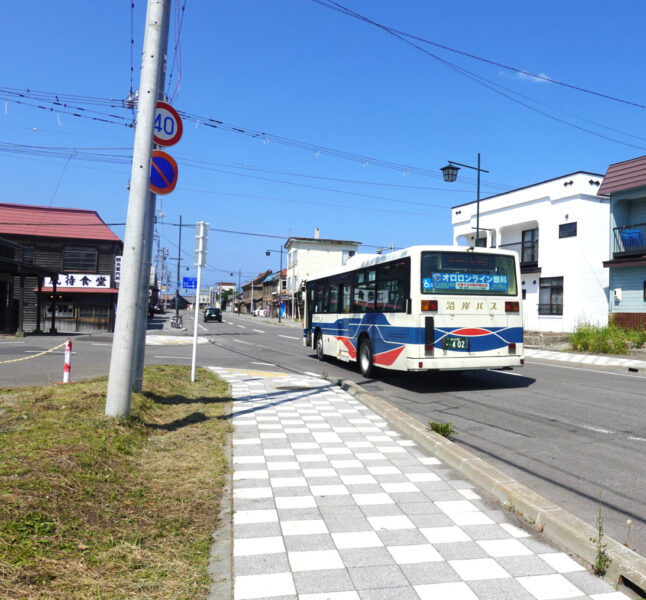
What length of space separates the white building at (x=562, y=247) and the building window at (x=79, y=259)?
2658cm

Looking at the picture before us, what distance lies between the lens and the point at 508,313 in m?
11.0

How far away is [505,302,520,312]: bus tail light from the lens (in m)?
11.0

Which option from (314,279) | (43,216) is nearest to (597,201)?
(314,279)

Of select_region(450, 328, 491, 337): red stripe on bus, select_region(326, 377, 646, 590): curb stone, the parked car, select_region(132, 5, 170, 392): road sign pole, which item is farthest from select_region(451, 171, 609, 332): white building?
the parked car

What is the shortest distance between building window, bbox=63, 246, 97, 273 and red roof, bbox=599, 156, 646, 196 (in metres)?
30.5

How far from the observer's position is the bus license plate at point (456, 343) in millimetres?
10531

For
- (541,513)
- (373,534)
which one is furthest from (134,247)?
(541,513)

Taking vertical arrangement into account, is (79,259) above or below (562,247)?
below

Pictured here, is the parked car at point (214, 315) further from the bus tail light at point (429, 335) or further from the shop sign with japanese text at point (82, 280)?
the bus tail light at point (429, 335)

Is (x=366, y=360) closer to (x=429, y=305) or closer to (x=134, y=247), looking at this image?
(x=429, y=305)

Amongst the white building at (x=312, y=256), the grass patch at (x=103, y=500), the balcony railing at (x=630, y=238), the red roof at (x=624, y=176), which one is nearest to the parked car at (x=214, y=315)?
the white building at (x=312, y=256)

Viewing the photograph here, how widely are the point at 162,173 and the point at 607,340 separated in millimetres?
19024

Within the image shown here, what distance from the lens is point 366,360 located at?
13.1m

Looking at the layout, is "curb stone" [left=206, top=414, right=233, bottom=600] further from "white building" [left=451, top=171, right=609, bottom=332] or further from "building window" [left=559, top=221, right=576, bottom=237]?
"building window" [left=559, top=221, right=576, bottom=237]
